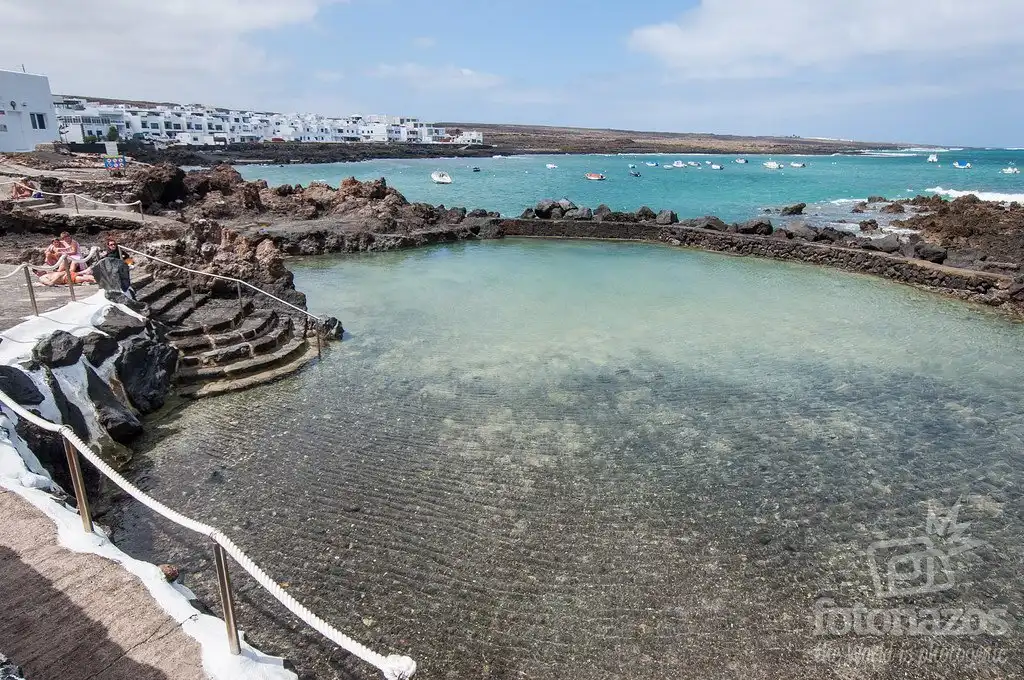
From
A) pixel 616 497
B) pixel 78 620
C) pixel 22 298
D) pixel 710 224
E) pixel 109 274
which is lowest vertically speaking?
pixel 616 497

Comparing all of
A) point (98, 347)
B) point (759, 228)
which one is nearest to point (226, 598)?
point (98, 347)

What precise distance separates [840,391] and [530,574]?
23.8ft

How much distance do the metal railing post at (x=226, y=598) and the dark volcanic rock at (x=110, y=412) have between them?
17.7 ft

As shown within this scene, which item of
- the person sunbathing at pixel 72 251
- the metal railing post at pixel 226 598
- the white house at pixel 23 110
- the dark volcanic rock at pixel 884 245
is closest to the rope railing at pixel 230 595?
the metal railing post at pixel 226 598

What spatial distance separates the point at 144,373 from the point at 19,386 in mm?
2399

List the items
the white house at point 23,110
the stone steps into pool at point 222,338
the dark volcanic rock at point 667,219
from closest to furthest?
the stone steps into pool at point 222,338 → the dark volcanic rock at point 667,219 → the white house at point 23,110

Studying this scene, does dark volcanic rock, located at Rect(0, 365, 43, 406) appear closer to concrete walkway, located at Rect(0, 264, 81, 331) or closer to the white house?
concrete walkway, located at Rect(0, 264, 81, 331)

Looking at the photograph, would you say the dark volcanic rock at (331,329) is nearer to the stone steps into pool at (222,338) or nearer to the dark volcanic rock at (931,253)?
the stone steps into pool at (222,338)

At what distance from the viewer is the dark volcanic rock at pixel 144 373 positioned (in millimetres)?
8781

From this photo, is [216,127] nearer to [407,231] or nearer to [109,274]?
[407,231]

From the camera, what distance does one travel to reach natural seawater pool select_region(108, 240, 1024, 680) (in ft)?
16.7

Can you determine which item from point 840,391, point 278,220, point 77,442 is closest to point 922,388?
point 840,391

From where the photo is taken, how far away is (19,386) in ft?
22.1

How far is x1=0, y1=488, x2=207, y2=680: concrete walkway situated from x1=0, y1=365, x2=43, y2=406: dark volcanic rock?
271cm
